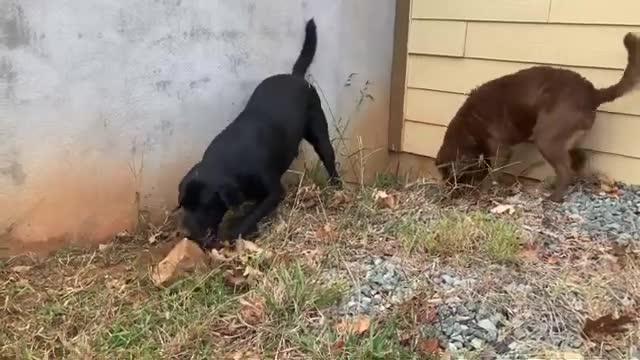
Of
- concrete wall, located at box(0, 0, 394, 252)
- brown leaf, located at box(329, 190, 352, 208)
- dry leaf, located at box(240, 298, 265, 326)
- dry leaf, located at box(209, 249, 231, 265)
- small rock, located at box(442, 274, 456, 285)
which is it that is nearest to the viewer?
dry leaf, located at box(240, 298, 265, 326)

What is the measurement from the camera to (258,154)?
3.98 m

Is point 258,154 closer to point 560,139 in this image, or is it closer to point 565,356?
point 560,139

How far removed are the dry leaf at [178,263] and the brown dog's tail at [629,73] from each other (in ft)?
7.73

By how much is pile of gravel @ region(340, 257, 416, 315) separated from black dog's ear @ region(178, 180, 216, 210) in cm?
91

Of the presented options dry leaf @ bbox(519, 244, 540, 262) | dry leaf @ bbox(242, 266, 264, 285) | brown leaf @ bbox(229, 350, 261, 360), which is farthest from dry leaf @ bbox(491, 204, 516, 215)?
brown leaf @ bbox(229, 350, 261, 360)

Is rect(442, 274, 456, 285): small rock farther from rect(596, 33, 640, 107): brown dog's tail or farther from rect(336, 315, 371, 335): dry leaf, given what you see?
rect(596, 33, 640, 107): brown dog's tail

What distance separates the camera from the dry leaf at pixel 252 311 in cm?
288

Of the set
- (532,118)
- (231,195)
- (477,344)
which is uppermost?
(532,118)

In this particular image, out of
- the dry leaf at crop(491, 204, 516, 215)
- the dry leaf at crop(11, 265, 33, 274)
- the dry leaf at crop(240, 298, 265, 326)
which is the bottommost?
the dry leaf at crop(11, 265, 33, 274)

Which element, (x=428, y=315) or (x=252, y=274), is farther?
(x=252, y=274)

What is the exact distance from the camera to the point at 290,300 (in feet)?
9.53

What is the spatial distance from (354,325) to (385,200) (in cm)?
149

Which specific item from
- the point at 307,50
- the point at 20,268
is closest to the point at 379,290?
the point at 20,268

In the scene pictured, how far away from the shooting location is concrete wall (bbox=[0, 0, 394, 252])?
3.58 m
